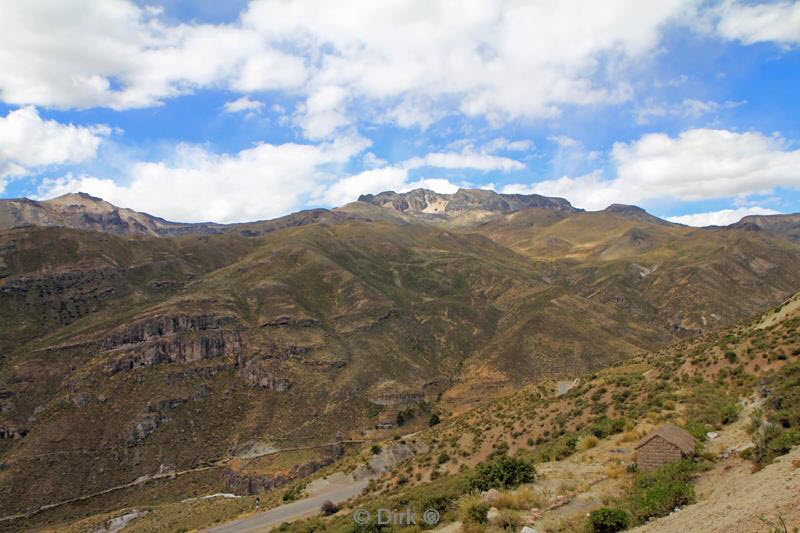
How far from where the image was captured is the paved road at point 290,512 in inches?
1521

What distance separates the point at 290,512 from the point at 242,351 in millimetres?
90036

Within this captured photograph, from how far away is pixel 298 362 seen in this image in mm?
123500

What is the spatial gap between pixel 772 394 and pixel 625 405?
10.6m

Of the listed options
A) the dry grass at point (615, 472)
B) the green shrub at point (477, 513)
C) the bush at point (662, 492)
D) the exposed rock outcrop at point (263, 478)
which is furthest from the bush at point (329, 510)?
the exposed rock outcrop at point (263, 478)

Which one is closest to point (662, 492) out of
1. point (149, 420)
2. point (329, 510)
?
point (329, 510)

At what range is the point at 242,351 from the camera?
413 feet

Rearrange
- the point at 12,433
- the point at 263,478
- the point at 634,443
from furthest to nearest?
1. the point at 12,433
2. the point at 263,478
3. the point at 634,443

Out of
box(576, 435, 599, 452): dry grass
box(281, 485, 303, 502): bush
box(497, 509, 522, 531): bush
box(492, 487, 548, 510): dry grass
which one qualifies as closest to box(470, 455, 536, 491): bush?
box(492, 487, 548, 510): dry grass

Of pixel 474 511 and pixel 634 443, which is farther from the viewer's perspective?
pixel 634 443

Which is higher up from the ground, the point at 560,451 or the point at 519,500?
the point at 519,500

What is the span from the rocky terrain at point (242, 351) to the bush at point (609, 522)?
75.0m

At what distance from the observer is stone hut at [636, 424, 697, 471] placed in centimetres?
1803

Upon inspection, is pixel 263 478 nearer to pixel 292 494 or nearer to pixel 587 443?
pixel 292 494

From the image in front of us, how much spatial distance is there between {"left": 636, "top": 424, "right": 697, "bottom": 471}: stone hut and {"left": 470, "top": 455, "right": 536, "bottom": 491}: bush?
4255 millimetres
